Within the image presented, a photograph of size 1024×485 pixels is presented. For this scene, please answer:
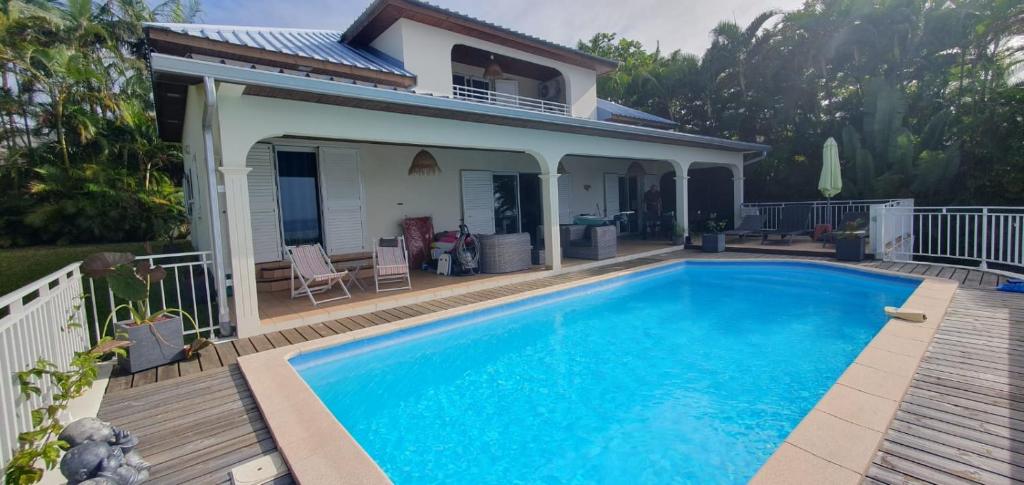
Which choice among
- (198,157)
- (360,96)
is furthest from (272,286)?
(360,96)

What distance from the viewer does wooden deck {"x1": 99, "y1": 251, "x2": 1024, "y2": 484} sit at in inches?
103

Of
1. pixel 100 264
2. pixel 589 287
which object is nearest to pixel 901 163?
pixel 589 287

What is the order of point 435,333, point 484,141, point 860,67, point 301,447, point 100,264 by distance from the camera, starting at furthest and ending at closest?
1. point 860,67
2. point 484,141
3. point 435,333
4. point 100,264
5. point 301,447

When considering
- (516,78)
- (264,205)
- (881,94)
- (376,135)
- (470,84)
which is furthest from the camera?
(516,78)

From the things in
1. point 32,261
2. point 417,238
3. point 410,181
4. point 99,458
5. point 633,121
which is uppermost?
point 633,121

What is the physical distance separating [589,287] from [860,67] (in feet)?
42.9

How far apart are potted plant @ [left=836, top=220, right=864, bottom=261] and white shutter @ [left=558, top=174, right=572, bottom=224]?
643 centimetres

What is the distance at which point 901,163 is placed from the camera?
37.3 ft

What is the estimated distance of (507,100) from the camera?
1183cm

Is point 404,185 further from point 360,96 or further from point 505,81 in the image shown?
point 505,81

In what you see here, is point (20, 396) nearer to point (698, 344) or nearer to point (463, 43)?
point (698, 344)

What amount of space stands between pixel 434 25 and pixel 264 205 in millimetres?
5378

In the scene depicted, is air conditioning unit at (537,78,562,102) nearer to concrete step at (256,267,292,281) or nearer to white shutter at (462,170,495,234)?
white shutter at (462,170,495,234)

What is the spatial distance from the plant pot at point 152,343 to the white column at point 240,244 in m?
0.64
